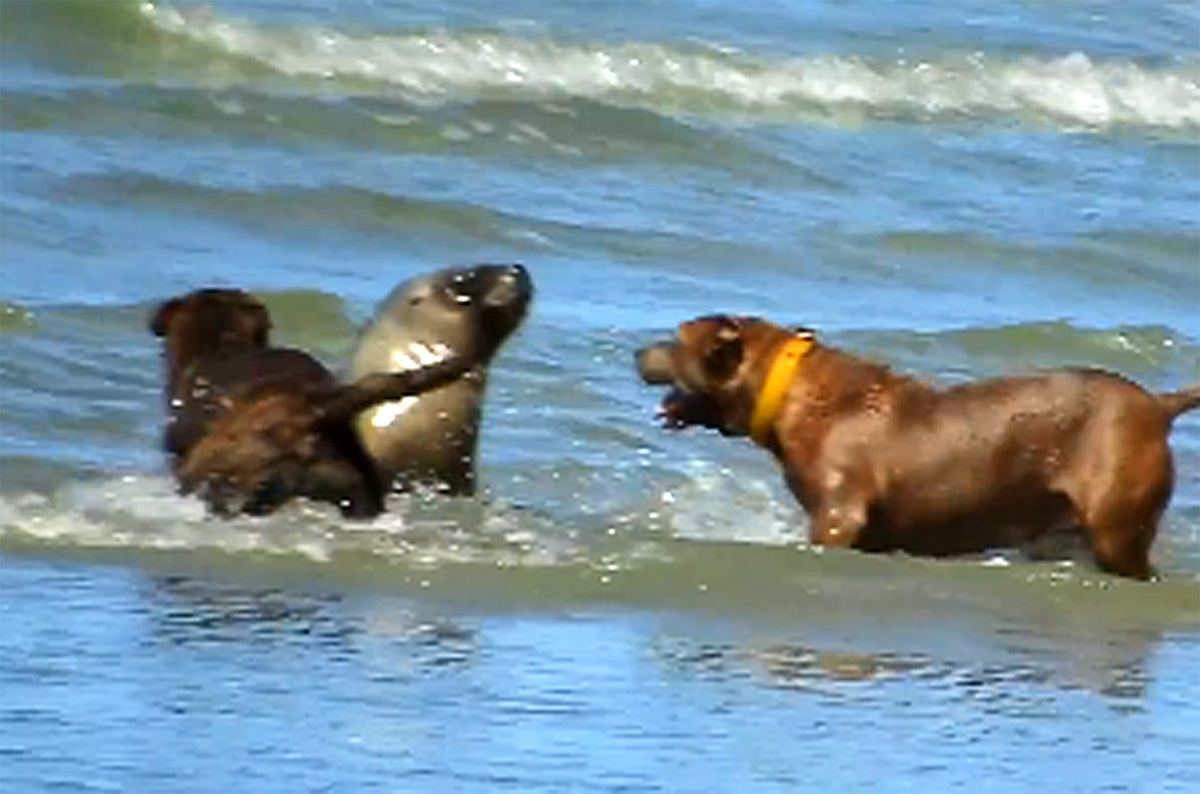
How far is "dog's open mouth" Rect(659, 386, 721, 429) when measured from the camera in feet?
32.5

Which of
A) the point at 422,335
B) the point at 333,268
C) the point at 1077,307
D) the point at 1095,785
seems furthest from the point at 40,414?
the point at 1077,307

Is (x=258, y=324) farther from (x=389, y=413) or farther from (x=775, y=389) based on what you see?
(x=775, y=389)

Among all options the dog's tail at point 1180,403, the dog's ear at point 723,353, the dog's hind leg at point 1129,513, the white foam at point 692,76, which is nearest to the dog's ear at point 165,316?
the dog's ear at point 723,353

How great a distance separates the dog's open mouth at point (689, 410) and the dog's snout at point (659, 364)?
0.14 ft

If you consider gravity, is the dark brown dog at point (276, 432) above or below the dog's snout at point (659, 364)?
below

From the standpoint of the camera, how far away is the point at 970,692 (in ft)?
25.4

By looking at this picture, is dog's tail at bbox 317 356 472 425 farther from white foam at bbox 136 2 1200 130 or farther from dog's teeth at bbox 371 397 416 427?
white foam at bbox 136 2 1200 130

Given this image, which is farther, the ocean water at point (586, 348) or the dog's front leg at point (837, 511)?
the dog's front leg at point (837, 511)

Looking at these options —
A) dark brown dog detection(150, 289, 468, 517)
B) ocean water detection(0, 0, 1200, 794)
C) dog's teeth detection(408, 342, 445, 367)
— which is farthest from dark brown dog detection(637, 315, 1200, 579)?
dark brown dog detection(150, 289, 468, 517)

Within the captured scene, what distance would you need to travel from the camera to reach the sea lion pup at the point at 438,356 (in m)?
10.1

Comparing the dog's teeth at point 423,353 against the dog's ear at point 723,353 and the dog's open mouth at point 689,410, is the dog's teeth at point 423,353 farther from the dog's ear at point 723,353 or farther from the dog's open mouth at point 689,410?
the dog's ear at point 723,353

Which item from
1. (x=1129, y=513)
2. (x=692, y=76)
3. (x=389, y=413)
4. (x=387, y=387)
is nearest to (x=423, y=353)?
(x=389, y=413)

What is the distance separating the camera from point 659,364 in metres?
9.95

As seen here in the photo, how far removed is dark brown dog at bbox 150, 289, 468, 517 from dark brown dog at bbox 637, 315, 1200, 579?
2.72 feet
